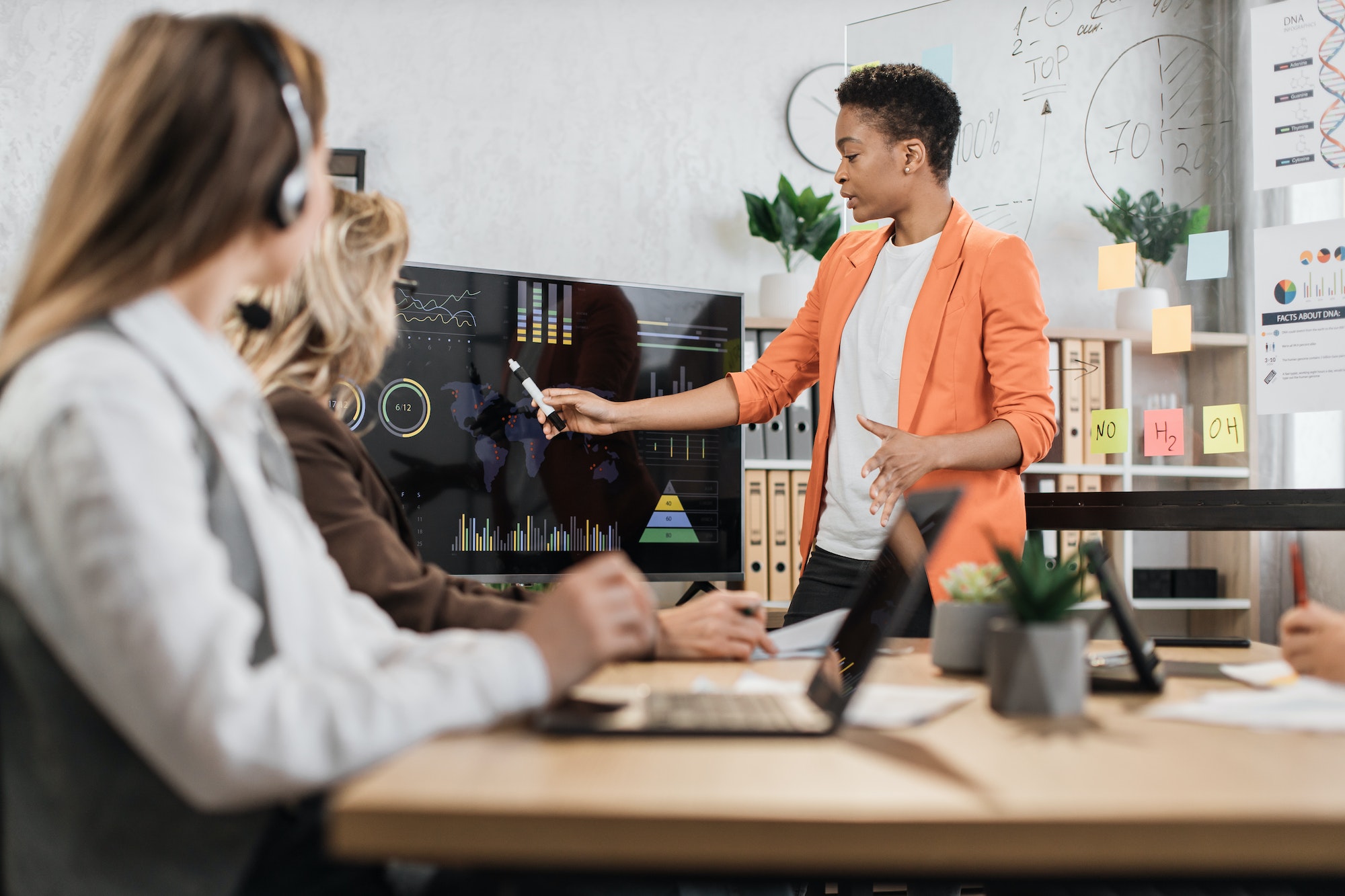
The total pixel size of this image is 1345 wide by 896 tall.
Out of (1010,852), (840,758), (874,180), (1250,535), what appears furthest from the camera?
(1250,535)

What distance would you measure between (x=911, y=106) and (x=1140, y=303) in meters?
0.62

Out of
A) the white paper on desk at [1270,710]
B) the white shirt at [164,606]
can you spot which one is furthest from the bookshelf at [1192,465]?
the white shirt at [164,606]

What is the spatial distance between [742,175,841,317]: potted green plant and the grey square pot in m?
2.24

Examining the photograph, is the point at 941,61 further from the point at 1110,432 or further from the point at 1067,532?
the point at 1067,532

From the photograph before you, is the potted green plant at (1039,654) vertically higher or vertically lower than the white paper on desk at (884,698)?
higher

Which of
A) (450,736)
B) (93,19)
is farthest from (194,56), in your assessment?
(93,19)

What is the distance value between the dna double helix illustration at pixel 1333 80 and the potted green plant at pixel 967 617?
129 cm

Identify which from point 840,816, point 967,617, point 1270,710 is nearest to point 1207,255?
point 967,617

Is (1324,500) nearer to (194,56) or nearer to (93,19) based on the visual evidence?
(194,56)

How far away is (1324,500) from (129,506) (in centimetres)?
195

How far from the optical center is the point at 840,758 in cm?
68

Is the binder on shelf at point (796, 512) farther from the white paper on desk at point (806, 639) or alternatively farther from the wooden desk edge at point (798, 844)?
the wooden desk edge at point (798, 844)

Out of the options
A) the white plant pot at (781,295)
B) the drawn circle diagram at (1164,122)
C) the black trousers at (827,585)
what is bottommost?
the black trousers at (827,585)

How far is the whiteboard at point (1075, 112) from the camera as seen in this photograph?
1974 millimetres
